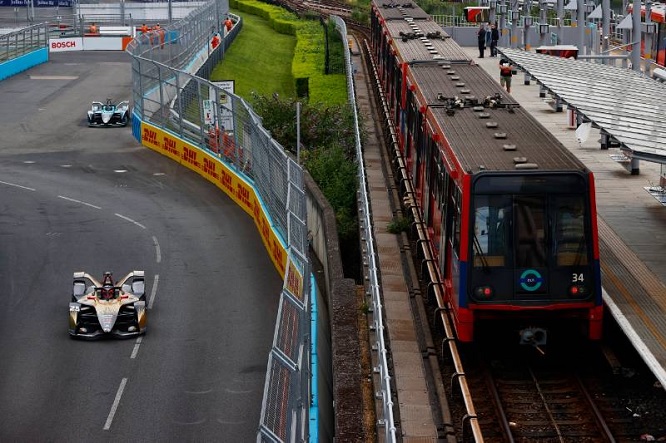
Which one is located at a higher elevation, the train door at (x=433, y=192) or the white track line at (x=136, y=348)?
the train door at (x=433, y=192)

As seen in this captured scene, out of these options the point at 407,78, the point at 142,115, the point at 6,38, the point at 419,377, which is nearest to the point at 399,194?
the point at 407,78

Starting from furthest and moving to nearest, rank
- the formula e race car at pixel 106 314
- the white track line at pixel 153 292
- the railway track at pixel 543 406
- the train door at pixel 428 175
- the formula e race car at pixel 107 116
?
the formula e race car at pixel 107 116, the white track line at pixel 153 292, the train door at pixel 428 175, the formula e race car at pixel 106 314, the railway track at pixel 543 406

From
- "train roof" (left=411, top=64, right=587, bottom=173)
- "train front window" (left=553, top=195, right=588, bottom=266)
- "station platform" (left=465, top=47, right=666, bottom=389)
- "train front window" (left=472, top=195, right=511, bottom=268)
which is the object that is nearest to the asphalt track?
"train front window" (left=472, top=195, right=511, bottom=268)

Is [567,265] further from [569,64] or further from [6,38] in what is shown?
[6,38]

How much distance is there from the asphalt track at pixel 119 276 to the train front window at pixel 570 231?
4.69 m

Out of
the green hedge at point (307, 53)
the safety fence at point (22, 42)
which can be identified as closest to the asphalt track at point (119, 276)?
the green hedge at point (307, 53)

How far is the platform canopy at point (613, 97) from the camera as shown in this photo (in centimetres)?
1964

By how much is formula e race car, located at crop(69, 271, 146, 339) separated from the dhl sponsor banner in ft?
11.2

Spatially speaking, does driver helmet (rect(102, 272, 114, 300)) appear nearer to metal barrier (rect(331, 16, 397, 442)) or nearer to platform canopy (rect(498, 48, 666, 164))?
metal barrier (rect(331, 16, 397, 442))

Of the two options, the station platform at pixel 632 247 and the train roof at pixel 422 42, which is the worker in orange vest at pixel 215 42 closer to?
the train roof at pixel 422 42

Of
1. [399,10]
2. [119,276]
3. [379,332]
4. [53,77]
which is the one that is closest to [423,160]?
[119,276]

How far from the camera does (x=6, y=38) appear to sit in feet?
184

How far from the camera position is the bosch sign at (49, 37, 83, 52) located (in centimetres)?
6650

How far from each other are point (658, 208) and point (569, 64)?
18.8 feet
